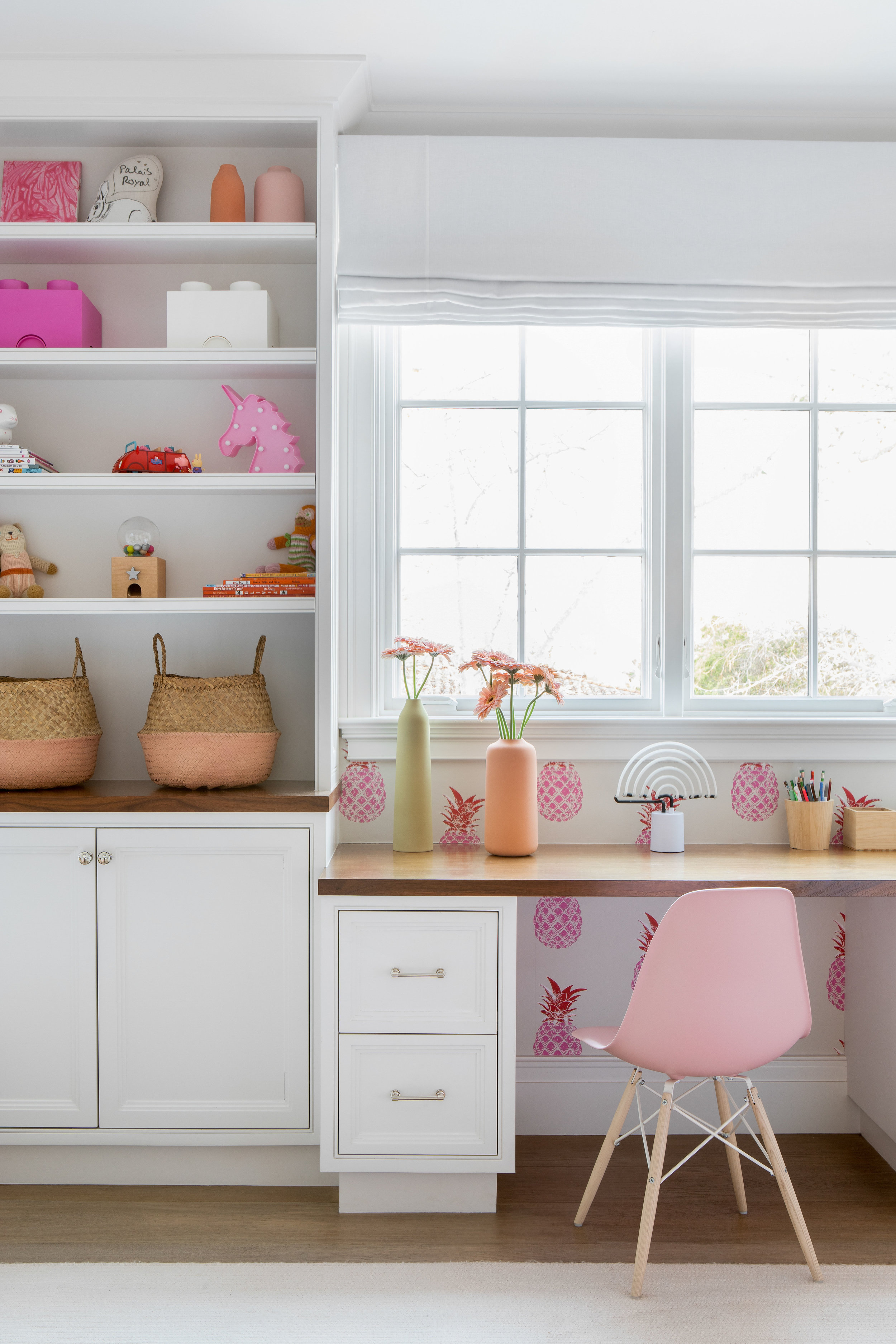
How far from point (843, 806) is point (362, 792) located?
1.27 meters

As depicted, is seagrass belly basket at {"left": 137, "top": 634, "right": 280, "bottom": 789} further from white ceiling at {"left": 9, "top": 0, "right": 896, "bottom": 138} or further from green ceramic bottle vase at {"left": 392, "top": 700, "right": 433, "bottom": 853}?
white ceiling at {"left": 9, "top": 0, "right": 896, "bottom": 138}

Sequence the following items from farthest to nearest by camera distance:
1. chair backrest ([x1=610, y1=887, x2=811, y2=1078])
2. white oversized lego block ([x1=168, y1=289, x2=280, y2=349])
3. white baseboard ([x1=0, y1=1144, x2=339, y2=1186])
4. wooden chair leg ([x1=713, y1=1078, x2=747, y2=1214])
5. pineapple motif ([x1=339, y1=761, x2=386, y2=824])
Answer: pineapple motif ([x1=339, y1=761, x2=386, y2=824]) → white oversized lego block ([x1=168, y1=289, x2=280, y2=349]) → white baseboard ([x1=0, y1=1144, x2=339, y2=1186]) → wooden chair leg ([x1=713, y1=1078, x2=747, y2=1214]) → chair backrest ([x1=610, y1=887, x2=811, y2=1078])

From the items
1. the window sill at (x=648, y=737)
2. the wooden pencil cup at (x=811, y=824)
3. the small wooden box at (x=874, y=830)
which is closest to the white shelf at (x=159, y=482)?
the window sill at (x=648, y=737)

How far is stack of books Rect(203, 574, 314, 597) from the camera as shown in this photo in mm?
2207

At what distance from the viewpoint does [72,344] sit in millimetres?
2244

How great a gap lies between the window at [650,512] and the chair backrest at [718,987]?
2.92 ft

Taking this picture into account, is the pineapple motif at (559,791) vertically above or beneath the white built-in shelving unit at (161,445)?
beneath

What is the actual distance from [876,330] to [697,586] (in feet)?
2.78

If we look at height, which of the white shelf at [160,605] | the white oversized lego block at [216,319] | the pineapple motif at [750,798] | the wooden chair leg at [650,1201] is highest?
the white oversized lego block at [216,319]

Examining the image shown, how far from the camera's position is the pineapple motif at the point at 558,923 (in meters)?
2.45

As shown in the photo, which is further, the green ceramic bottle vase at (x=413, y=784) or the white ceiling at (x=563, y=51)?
the green ceramic bottle vase at (x=413, y=784)

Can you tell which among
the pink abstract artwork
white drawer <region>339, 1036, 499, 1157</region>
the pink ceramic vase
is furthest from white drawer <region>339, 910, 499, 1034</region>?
the pink abstract artwork

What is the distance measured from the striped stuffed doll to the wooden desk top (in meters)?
0.72

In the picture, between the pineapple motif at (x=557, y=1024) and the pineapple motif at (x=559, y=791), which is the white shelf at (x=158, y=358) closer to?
the pineapple motif at (x=559, y=791)
